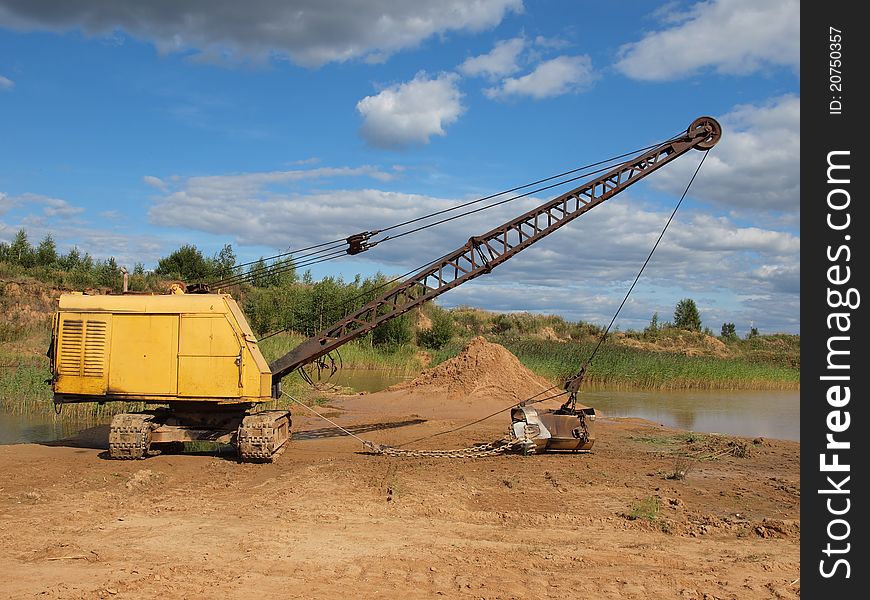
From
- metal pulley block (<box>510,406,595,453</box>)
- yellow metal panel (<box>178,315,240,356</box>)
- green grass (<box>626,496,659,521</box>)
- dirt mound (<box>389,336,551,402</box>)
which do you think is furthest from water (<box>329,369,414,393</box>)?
green grass (<box>626,496,659,521</box>)

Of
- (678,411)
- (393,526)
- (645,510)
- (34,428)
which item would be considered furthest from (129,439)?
(678,411)

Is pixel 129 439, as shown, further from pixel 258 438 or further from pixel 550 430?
pixel 550 430

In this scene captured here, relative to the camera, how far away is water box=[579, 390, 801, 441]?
18.4 meters

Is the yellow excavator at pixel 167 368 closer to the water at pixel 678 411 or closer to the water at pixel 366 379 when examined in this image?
the water at pixel 678 411

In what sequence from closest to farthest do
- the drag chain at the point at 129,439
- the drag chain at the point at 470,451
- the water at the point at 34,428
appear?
1. the drag chain at the point at 129,439
2. the drag chain at the point at 470,451
3. the water at the point at 34,428

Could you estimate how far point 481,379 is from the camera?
2102 centimetres

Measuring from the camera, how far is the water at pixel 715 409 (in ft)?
60.4

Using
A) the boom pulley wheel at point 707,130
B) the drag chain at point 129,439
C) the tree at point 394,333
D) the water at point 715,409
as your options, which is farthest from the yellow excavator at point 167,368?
the tree at point 394,333

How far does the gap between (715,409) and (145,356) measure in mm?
17632

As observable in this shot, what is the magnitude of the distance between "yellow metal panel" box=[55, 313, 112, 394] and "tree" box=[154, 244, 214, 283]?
1619 inches

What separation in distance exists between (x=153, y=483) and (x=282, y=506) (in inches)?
94.5

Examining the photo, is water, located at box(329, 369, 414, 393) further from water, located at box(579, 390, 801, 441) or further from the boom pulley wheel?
the boom pulley wheel

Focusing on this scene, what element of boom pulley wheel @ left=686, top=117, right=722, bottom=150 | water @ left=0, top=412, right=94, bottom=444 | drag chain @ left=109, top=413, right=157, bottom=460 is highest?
boom pulley wheel @ left=686, top=117, right=722, bottom=150

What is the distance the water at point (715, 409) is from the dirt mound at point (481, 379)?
2509 millimetres
